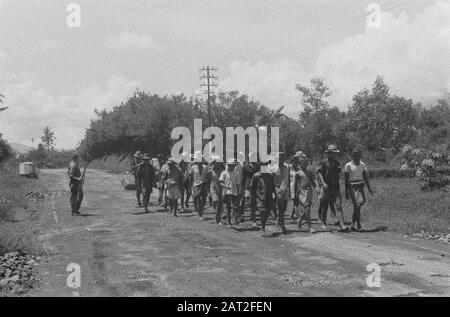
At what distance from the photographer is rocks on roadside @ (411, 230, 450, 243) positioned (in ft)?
36.1

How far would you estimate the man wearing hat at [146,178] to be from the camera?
17.3 m

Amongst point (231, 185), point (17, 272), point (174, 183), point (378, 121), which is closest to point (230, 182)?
point (231, 185)

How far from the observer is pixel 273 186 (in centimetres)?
1248

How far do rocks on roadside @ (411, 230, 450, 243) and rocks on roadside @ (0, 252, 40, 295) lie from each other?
7.87 m

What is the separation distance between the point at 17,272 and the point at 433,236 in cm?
838

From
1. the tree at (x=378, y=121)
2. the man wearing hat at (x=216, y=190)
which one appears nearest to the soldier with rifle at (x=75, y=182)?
the man wearing hat at (x=216, y=190)

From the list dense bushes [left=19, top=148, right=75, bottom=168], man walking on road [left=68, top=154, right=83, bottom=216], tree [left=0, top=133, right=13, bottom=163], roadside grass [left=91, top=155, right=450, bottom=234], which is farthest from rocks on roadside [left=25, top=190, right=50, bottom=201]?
dense bushes [left=19, top=148, right=75, bottom=168]

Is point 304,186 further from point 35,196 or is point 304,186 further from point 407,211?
point 35,196

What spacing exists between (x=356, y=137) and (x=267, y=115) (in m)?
11.4

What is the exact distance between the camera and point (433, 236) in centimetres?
1141
